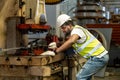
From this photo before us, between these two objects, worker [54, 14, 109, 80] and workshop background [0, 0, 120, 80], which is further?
worker [54, 14, 109, 80]

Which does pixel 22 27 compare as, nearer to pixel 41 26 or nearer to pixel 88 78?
pixel 41 26

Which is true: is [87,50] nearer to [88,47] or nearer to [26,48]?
[88,47]

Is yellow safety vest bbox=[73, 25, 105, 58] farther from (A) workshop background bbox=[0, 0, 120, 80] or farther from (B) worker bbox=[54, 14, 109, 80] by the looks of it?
(A) workshop background bbox=[0, 0, 120, 80]

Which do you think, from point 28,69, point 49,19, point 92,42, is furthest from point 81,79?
point 49,19

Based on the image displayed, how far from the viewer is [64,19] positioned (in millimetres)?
3754

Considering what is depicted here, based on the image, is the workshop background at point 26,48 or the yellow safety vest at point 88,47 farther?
the yellow safety vest at point 88,47

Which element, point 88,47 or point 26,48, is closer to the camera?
point 88,47

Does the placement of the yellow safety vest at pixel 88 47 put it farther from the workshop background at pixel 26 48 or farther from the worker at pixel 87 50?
the workshop background at pixel 26 48

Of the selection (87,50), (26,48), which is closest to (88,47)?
(87,50)

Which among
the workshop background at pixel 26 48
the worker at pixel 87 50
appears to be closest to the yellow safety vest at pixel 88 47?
the worker at pixel 87 50

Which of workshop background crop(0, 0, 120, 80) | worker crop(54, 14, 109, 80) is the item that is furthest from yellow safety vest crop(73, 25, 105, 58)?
workshop background crop(0, 0, 120, 80)

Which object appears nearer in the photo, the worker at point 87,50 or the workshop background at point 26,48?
the workshop background at point 26,48

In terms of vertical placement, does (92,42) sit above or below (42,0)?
below

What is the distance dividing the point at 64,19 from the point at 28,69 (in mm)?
779
